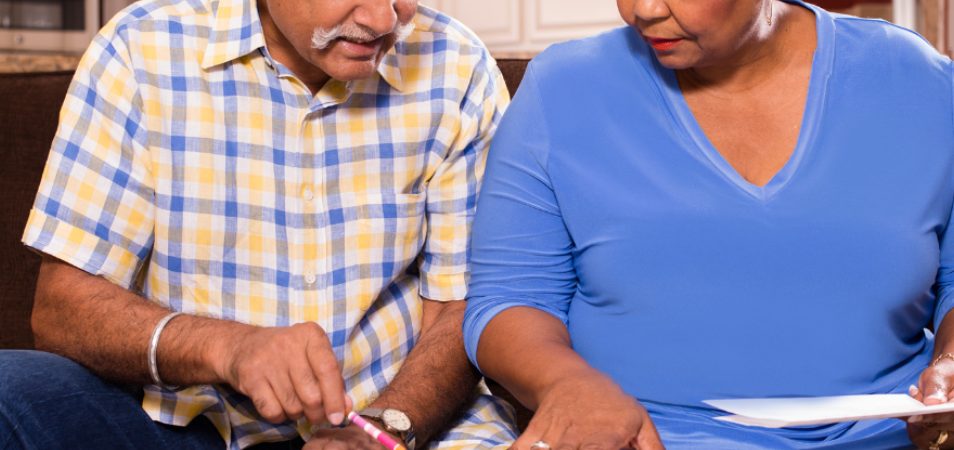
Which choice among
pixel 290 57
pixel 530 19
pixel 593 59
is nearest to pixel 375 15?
pixel 290 57

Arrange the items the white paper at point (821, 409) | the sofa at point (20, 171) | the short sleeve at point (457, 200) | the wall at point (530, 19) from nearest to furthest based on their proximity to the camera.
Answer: the white paper at point (821, 409), the short sleeve at point (457, 200), the sofa at point (20, 171), the wall at point (530, 19)

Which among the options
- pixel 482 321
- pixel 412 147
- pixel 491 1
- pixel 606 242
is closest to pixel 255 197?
pixel 412 147

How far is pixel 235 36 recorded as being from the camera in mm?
1357

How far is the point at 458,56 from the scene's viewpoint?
1460 millimetres

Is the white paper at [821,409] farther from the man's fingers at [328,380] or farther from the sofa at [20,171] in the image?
the sofa at [20,171]

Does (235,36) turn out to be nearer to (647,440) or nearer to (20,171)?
(20,171)

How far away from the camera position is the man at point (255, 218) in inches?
49.6

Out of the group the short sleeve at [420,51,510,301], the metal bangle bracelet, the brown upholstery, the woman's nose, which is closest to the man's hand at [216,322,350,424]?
the metal bangle bracelet

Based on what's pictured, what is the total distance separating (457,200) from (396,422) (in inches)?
13.1

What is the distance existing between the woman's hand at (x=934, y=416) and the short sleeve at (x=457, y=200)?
0.57 m

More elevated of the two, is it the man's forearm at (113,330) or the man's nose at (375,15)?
the man's nose at (375,15)

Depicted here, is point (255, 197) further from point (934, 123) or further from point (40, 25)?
point (40, 25)

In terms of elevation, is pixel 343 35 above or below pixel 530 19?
above

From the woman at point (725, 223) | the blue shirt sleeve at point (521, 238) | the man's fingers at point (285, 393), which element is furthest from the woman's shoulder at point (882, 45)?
the man's fingers at point (285, 393)
